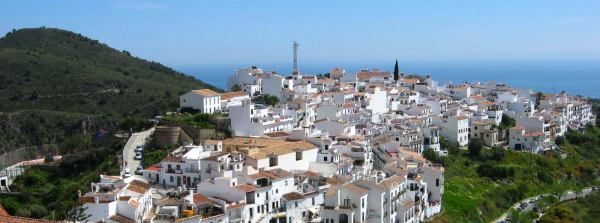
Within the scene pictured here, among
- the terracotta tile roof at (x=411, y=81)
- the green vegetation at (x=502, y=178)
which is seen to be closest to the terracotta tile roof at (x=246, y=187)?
the green vegetation at (x=502, y=178)

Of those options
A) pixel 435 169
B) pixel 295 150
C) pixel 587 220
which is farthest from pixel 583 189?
pixel 295 150

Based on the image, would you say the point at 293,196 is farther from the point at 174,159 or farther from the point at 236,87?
the point at 236,87

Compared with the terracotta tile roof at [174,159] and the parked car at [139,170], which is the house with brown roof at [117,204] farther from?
the parked car at [139,170]

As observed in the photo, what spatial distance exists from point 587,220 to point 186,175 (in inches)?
847

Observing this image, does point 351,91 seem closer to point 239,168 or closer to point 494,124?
point 494,124

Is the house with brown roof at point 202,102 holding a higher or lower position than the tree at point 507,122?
higher

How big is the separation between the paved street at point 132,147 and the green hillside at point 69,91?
30.3 feet

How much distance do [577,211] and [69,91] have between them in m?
44.4

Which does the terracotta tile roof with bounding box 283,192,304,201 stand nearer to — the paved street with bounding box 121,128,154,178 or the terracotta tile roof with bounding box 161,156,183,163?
the terracotta tile roof with bounding box 161,156,183,163

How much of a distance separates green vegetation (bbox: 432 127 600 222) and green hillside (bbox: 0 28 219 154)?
18.9 meters

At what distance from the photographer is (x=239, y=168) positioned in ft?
87.6

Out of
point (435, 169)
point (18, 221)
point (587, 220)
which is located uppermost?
point (18, 221)

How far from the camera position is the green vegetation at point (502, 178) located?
33500 millimetres

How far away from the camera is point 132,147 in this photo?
32844 mm
